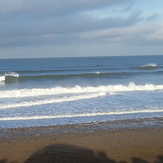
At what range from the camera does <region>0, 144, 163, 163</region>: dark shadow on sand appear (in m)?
7.73

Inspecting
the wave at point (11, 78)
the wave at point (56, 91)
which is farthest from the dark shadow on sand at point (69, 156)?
the wave at point (11, 78)

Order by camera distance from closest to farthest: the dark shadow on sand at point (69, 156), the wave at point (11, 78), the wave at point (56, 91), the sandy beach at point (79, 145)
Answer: the dark shadow on sand at point (69, 156), the sandy beach at point (79, 145), the wave at point (56, 91), the wave at point (11, 78)

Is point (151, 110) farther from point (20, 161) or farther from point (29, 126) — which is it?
point (20, 161)

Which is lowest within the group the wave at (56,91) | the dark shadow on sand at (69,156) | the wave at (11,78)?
the dark shadow on sand at (69,156)

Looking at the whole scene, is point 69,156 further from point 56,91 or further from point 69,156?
point 56,91

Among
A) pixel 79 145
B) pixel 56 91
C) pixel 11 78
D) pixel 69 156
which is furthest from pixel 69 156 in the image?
pixel 11 78

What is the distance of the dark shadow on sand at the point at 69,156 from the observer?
7.73m

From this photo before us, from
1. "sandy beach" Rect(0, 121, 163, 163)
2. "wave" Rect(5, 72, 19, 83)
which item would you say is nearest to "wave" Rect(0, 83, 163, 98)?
"sandy beach" Rect(0, 121, 163, 163)

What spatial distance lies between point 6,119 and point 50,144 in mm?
4674

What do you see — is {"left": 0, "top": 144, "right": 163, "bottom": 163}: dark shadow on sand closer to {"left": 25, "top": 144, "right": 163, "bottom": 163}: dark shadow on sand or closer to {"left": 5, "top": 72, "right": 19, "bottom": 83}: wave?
{"left": 25, "top": 144, "right": 163, "bottom": 163}: dark shadow on sand

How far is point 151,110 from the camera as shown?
50.0ft

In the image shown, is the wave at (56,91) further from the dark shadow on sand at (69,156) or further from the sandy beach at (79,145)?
the dark shadow on sand at (69,156)

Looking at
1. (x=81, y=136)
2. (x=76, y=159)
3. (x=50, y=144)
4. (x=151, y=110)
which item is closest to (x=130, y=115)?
(x=151, y=110)

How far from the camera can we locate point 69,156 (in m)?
8.04
